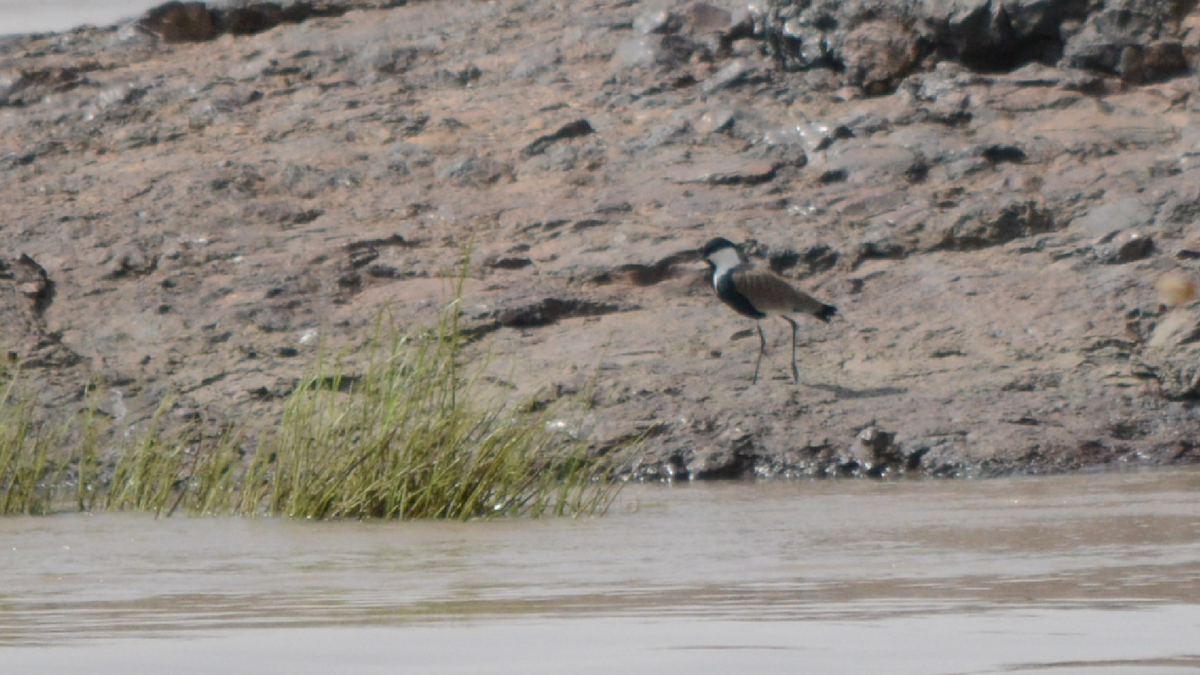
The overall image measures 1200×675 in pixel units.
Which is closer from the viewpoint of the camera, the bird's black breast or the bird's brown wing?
the bird's black breast

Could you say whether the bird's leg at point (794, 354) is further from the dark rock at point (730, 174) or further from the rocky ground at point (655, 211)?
the dark rock at point (730, 174)

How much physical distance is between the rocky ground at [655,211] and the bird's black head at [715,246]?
0.81ft

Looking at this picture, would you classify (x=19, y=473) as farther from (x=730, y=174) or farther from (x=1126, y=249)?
(x=1126, y=249)

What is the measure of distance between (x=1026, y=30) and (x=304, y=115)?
16.6 ft

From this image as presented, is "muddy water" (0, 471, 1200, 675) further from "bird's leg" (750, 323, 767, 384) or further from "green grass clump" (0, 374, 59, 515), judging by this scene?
"bird's leg" (750, 323, 767, 384)

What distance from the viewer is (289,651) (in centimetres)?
278

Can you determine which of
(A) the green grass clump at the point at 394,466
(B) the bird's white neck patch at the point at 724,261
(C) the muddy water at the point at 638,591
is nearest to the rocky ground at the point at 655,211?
(B) the bird's white neck patch at the point at 724,261

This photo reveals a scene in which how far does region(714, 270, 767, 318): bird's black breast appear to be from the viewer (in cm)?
931

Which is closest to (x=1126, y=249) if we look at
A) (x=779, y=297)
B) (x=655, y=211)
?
(x=779, y=297)

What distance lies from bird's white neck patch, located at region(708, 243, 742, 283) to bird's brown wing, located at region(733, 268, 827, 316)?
5.1 inches

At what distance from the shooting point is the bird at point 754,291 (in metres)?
9.30

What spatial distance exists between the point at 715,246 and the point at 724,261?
0.12 metres

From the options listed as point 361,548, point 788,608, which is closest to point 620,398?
point 361,548

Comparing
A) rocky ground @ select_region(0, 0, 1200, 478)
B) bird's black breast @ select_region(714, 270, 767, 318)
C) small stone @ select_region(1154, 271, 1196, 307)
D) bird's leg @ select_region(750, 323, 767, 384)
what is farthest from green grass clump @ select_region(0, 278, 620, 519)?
small stone @ select_region(1154, 271, 1196, 307)
